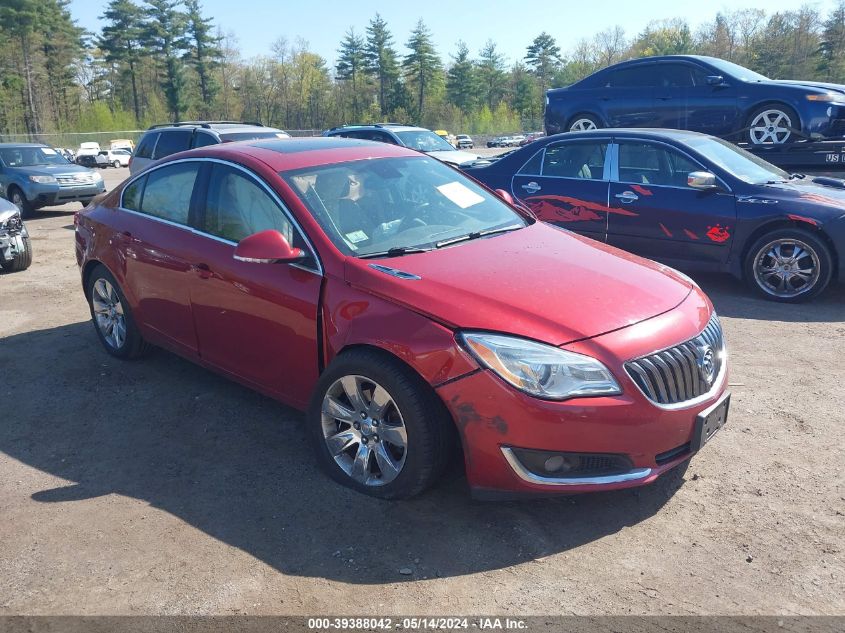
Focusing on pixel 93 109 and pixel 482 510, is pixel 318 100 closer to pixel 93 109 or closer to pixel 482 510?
pixel 93 109

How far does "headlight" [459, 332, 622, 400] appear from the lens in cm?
314

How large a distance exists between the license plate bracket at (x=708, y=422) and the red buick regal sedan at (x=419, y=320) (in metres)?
0.01

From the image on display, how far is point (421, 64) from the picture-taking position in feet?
276

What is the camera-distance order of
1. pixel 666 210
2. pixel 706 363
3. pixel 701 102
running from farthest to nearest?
pixel 701 102 < pixel 666 210 < pixel 706 363

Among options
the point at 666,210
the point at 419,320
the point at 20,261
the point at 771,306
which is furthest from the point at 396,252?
the point at 20,261

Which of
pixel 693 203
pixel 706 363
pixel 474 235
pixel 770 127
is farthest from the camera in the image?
pixel 770 127

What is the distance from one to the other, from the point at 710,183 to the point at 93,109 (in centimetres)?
7438

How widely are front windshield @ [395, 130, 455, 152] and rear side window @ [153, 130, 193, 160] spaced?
4.27 m

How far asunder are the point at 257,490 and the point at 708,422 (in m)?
2.25

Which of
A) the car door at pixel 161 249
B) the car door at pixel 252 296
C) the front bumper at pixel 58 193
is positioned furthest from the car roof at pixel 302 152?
the front bumper at pixel 58 193

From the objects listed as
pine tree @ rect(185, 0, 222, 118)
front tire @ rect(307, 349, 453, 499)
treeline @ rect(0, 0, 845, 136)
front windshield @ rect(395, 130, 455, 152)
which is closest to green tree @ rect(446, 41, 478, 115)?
treeline @ rect(0, 0, 845, 136)

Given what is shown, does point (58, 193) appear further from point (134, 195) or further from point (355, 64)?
point (355, 64)

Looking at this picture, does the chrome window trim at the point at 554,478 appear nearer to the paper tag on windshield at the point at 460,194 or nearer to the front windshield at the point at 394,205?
the front windshield at the point at 394,205

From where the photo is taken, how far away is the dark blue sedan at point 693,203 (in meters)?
7.00
